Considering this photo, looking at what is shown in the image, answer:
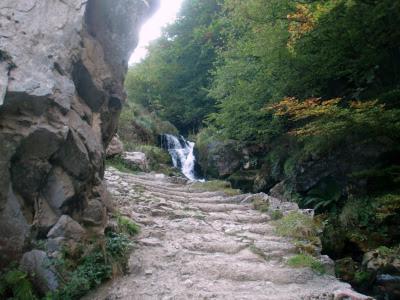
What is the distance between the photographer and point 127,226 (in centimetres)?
591

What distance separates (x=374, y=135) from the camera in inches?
307

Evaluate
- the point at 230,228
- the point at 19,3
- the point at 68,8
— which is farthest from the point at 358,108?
the point at 19,3

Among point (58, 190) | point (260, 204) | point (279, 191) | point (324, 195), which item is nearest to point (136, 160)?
point (279, 191)

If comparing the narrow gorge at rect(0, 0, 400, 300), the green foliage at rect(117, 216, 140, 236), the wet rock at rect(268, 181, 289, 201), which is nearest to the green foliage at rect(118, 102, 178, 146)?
the narrow gorge at rect(0, 0, 400, 300)

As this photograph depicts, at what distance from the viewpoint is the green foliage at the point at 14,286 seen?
3.80 meters

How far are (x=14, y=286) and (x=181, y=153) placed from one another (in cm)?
1247

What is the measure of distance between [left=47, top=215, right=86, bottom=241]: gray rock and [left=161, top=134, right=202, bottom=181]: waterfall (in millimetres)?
9983

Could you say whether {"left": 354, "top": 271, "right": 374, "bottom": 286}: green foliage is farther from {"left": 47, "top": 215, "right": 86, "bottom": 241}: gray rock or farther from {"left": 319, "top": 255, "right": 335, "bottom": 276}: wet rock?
{"left": 47, "top": 215, "right": 86, "bottom": 241}: gray rock

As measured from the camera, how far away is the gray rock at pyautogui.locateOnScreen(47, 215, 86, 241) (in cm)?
440

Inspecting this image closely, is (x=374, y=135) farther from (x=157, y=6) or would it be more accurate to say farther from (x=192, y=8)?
(x=192, y=8)

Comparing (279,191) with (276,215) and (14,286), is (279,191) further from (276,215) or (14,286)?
(14,286)

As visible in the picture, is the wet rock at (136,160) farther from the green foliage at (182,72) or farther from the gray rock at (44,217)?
the gray rock at (44,217)

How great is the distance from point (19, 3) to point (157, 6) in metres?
4.06

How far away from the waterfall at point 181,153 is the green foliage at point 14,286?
35.5ft
